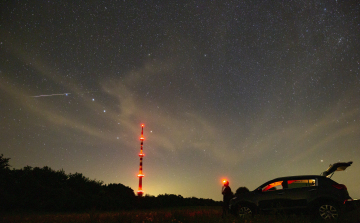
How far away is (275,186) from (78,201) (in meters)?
22.5

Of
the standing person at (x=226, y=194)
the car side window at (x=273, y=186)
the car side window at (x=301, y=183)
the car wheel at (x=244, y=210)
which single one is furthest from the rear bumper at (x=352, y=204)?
the standing person at (x=226, y=194)

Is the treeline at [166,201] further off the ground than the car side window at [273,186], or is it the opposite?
the car side window at [273,186]

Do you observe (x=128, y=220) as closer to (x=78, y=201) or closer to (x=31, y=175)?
(x=78, y=201)

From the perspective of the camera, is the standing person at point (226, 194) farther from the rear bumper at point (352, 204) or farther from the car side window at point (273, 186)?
the rear bumper at point (352, 204)

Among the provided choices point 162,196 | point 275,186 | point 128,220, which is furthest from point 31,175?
point 275,186

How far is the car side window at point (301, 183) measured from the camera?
10.2m

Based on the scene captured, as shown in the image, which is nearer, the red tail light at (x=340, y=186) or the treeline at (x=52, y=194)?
the red tail light at (x=340, y=186)

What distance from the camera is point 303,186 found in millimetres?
10211

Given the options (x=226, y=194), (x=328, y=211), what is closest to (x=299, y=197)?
(x=328, y=211)

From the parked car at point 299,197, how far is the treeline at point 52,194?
15.4 m

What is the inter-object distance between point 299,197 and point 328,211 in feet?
3.29

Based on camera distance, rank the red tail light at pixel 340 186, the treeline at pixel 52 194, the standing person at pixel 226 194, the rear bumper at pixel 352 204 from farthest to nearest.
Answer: the treeline at pixel 52 194 → the standing person at pixel 226 194 → the red tail light at pixel 340 186 → the rear bumper at pixel 352 204

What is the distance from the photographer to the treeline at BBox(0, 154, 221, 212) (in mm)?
25656

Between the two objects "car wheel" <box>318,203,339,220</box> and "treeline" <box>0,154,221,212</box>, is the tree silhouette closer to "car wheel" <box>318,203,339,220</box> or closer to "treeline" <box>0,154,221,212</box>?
"treeline" <box>0,154,221,212</box>
